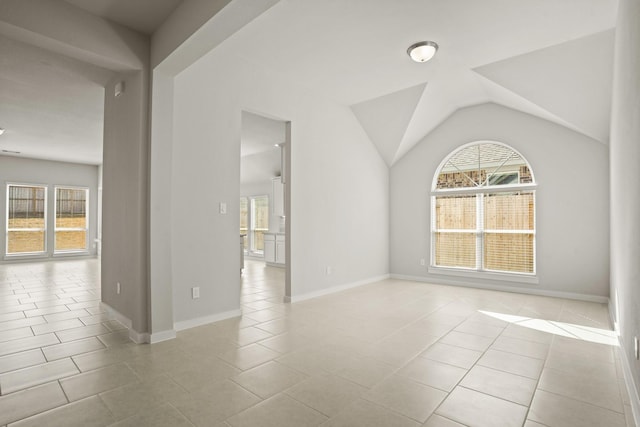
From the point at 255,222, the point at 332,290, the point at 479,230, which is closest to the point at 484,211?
the point at 479,230

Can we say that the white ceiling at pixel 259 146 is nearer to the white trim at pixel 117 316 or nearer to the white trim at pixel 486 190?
the white trim at pixel 117 316

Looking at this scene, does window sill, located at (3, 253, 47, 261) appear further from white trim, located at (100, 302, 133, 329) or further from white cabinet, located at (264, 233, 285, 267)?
white trim, located at (100, 302, 133, 329)

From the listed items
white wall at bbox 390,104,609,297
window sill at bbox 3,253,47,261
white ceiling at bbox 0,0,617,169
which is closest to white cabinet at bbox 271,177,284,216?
white ceiling at bbox 0,0,617,169

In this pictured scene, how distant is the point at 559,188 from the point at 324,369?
4.57 m

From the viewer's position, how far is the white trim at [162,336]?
10.4ft

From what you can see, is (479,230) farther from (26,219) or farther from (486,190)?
(26,219)

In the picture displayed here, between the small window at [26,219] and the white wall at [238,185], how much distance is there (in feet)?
27.6

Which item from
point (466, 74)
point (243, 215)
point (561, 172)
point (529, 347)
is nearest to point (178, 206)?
point (529, 347)

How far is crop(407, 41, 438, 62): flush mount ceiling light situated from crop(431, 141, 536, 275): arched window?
258 cm

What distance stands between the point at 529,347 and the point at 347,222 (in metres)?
3.18

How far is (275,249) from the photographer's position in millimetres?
8312

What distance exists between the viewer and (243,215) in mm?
10438

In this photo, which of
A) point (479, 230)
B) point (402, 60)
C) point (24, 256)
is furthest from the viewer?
point (24, 256)

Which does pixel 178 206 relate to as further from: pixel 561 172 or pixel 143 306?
Answer: pixel 561 172
